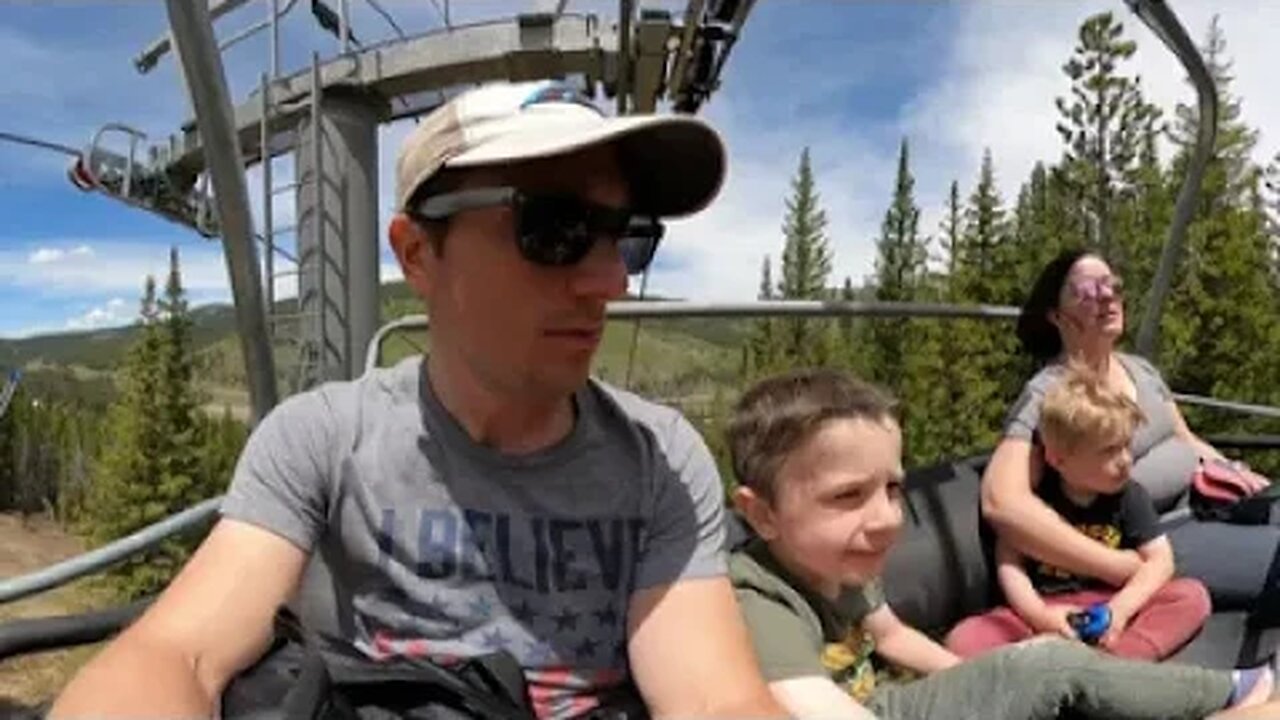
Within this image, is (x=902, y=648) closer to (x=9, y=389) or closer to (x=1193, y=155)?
(x=1193, y=155)

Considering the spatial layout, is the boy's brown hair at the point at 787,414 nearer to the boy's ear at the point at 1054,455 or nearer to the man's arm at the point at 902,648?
the man's arm at the point at 902,648

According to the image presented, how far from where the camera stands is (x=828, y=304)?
2605mm

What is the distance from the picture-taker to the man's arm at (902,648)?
161 cm

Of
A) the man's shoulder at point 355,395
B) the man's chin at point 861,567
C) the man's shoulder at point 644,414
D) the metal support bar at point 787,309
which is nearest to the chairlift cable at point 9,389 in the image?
the metal support bar at point 787,309

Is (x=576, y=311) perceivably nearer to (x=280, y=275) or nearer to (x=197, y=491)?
(x=280, y=275)

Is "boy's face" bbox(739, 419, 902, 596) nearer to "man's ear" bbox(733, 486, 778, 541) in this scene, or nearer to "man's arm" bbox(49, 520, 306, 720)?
"man's ear" bbox(733, 486, 778, 541)

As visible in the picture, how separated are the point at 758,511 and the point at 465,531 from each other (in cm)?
44

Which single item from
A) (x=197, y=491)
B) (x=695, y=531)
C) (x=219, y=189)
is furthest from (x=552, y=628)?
(x=197, y=491)

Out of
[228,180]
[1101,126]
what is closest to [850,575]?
[228,180]

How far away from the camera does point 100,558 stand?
1493 mm

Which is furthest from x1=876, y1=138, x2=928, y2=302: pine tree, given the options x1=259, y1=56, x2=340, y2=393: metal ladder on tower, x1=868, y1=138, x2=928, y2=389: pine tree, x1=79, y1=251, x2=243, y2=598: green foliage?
x1=259, y1=56, x2=340, y2=393: metal ladder on tower

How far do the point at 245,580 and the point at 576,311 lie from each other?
13.3 inches

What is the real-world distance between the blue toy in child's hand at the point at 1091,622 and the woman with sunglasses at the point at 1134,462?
0.08 metres

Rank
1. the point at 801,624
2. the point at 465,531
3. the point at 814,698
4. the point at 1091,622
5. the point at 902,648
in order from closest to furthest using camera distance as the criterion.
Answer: the point at 465,531 < the point at 814,698 < the point at 801,624 < the point at 902,648 < the point at 1091,622
